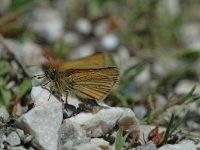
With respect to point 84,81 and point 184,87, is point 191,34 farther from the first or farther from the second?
point 84,81

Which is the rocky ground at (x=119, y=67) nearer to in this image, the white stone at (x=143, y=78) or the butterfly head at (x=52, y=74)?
the white stone at (x=143, y=78)

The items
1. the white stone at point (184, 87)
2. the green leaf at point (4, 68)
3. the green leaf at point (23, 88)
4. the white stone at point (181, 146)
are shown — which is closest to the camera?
the white stone at point (181, 146)

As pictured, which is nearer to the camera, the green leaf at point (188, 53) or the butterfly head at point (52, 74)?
the butterfly head at point (52, 74)

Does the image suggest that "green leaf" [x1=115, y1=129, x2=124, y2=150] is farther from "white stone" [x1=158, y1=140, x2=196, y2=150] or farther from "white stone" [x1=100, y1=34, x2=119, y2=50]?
"white stone" [x1=100, y1=34, x2=119, y2=50]

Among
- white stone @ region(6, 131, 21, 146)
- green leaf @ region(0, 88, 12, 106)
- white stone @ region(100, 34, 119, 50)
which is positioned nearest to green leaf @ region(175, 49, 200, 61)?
white stone @ region(100, 34, 119, 50)

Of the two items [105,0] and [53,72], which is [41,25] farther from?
[53,72]

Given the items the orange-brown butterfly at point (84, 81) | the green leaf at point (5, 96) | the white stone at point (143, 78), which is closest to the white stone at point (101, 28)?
the white stone at point (143, 78)
